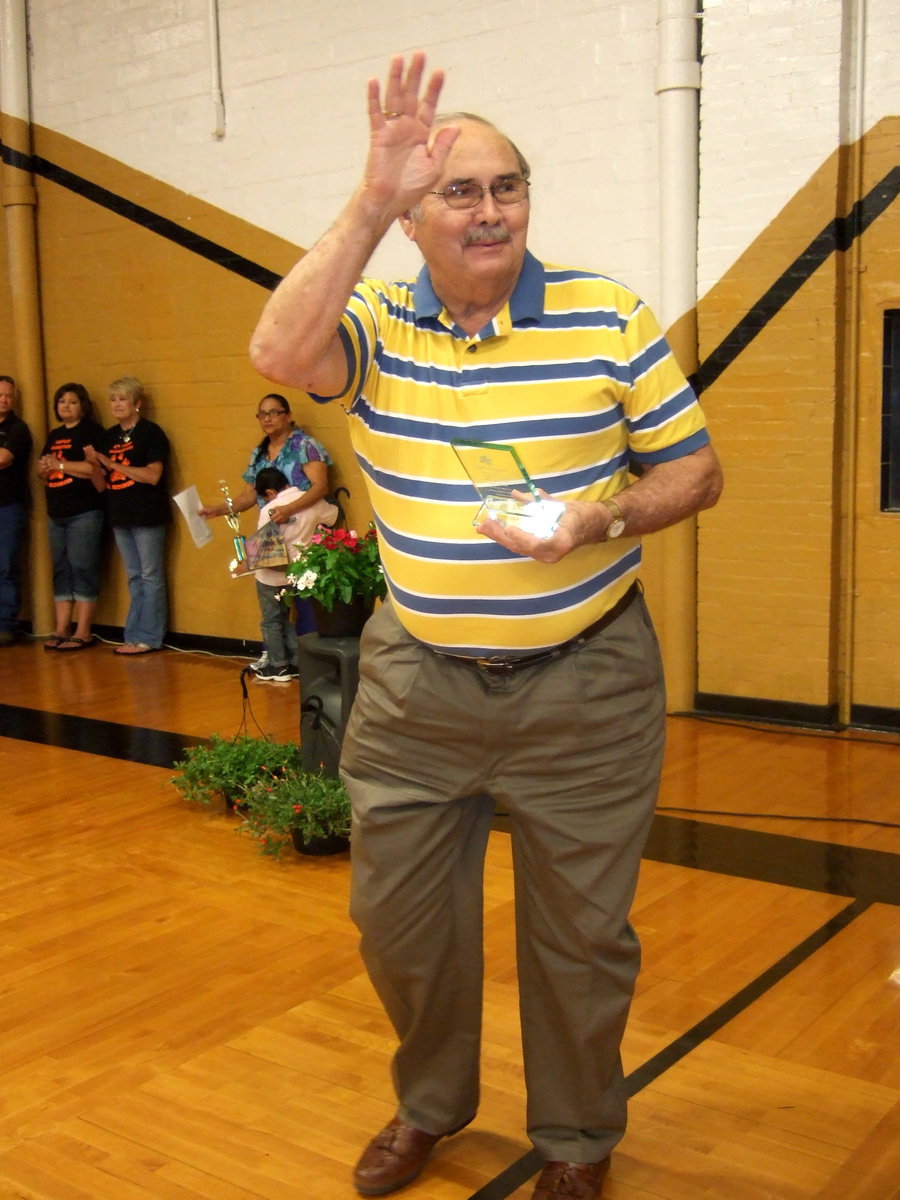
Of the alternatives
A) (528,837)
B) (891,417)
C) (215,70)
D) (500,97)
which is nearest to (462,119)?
(528,837)

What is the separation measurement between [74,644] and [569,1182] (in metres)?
6.28

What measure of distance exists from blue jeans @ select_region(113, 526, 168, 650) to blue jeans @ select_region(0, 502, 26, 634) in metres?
0.78

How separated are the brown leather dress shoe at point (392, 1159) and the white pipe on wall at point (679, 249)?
3.71 meters

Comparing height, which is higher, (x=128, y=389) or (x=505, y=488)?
(x=128, y=389)

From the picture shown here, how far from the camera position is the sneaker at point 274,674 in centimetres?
666

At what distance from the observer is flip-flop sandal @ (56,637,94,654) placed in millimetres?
7785

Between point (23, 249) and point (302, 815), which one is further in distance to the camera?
point (23, 249)

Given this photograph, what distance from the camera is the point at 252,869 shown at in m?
3.91

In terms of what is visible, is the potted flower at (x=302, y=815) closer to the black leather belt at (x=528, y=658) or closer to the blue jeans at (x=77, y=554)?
the black leather belt at (x=528, y=658)

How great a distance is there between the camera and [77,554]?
7836 mm

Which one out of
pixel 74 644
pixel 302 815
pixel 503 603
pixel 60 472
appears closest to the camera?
pixel 503 603

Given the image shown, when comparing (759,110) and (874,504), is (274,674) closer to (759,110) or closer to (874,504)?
(874,504)

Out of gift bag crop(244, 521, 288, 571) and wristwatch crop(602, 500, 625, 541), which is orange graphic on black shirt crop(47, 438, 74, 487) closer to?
gift bag crop(244, 521, 288, 571)

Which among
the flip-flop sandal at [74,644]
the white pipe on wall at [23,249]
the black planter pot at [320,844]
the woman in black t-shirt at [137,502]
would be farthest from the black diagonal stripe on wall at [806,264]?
the white pipe on wall at [23,249]
